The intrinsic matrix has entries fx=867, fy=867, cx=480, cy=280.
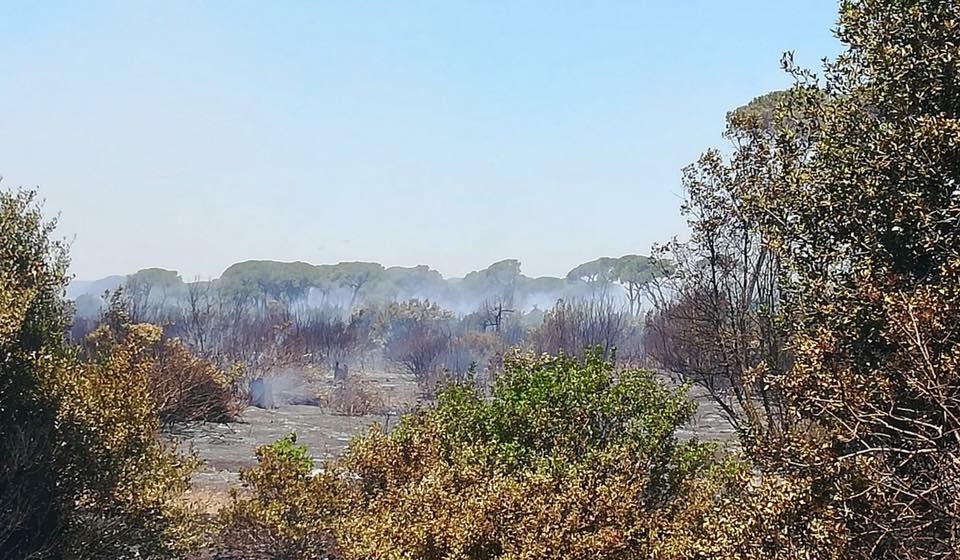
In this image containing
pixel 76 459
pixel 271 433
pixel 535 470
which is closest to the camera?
pixel 535 470

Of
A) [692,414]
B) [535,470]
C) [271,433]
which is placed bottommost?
[271,433]

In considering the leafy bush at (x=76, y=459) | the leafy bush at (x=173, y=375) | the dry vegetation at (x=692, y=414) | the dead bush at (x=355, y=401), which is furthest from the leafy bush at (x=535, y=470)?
the dead bush at (x=355, y=401)

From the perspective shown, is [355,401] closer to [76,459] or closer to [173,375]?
[173,375]

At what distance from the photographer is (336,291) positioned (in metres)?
119

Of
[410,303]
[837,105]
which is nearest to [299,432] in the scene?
[837,105]

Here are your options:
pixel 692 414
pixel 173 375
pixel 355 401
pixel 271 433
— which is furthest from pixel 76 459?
pixel 355 401

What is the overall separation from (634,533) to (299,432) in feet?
79.0

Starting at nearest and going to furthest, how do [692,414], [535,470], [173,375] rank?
[535,470], [692,414], [173,375]

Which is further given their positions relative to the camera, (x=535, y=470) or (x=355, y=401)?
(x=355, y=401)

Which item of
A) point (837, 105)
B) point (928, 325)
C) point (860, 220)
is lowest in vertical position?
point (928, 325)

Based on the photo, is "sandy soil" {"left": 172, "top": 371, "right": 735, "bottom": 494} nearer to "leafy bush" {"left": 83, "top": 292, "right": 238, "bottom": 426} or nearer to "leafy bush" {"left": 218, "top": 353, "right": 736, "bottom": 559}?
"leafy bush" {"left": 83, "top": 292, "right": 238, "bottom": 426}

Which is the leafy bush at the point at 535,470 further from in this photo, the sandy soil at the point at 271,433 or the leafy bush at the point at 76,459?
the sandy soil at the point at 271,433

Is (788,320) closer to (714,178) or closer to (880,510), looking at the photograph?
(880,510)

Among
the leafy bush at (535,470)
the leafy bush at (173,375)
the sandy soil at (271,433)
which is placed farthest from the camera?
the leafy bush at (173,375)
